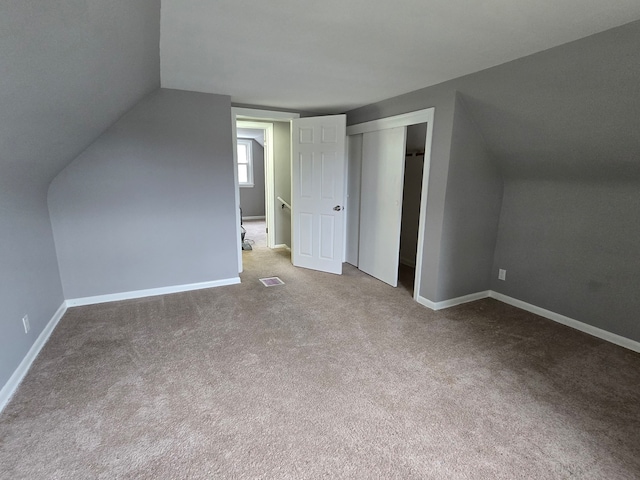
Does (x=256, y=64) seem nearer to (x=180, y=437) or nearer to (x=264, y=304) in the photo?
(x=264, y=304)

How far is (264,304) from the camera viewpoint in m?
3.25

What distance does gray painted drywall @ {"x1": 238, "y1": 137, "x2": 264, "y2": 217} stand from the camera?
830cm

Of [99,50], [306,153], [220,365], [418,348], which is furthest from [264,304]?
[99,50]

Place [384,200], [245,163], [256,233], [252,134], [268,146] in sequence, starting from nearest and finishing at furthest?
[384,200]
[268,146]
[256,233]
[252,134]
[245,163]

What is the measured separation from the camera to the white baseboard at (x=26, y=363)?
72.8 inches

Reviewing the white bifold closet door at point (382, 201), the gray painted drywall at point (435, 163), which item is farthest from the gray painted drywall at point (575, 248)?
the white bifold closet door at point (382, 201)

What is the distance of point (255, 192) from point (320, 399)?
7.11 metres

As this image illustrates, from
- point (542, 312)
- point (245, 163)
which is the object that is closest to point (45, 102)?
point (542, 312)

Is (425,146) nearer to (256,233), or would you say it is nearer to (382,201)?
(382,201)

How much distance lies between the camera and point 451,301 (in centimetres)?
328

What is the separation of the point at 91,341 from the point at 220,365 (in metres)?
1.15

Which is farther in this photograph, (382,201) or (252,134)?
(252,134)

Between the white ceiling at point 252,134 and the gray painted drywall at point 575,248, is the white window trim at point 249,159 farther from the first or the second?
the gray painted drywall at point 575,248

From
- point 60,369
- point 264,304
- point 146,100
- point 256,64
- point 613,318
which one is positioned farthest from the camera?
point 264,304
